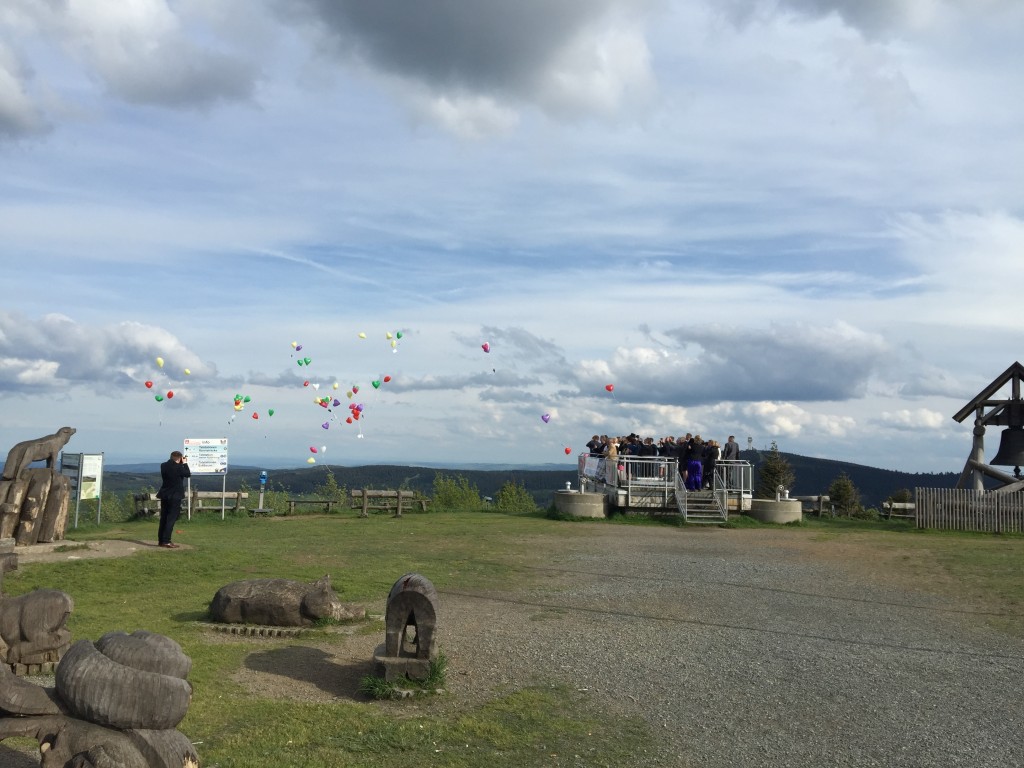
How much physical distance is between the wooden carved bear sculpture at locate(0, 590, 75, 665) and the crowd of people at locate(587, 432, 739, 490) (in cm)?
2042

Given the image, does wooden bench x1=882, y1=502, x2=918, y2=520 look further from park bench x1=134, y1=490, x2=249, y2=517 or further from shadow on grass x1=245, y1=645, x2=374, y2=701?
shadow on grass x1=245, y1=645, x2=374, y2=701

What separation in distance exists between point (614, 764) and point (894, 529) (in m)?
20.9

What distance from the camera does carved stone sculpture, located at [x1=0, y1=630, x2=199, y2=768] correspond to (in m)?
5.14

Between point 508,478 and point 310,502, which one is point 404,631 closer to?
point 310,502

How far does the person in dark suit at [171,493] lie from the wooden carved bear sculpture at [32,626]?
27.4 feet

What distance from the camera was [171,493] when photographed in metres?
17.1

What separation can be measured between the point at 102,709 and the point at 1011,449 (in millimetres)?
25689

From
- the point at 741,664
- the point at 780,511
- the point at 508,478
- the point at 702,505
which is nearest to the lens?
the point at 741,664

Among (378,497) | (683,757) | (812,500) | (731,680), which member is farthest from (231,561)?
(812,500)

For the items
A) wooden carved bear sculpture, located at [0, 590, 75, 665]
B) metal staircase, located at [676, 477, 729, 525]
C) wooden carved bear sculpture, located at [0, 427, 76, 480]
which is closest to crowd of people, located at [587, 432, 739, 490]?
metal staircase, located at [676, 477, 729, 525]

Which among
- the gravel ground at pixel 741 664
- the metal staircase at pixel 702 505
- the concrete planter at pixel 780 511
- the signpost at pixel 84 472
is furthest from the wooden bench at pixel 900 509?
the signpost at pixel 84 472

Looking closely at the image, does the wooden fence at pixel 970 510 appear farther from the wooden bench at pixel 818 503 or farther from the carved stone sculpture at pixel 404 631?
the carved stone sculpture at pixel 404 631

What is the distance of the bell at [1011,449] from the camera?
2498cm

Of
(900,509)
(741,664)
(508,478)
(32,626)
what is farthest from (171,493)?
(508,478)
